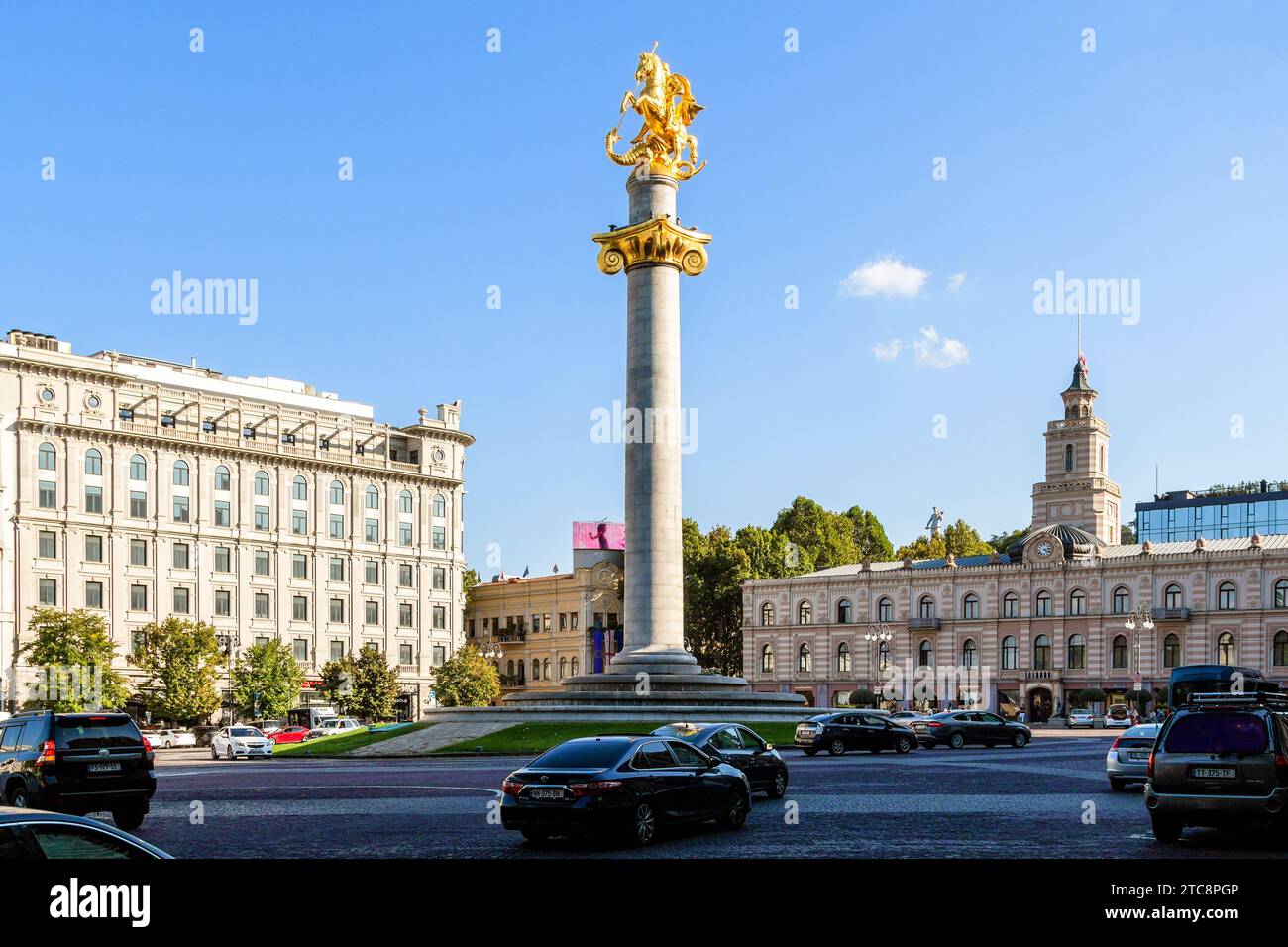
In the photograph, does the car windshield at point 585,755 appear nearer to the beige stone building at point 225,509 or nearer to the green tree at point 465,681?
the beige stone building at point 225,509

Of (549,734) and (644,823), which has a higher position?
(644,823)

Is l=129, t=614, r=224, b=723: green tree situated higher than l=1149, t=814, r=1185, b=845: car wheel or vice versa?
l=1149, t=814, r=1185, b=845: car wheel

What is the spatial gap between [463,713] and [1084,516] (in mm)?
75760

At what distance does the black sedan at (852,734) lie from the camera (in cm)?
4719

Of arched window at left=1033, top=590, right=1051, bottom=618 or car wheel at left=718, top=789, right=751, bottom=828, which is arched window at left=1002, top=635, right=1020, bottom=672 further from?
car wheel at left=718, top=789, right=751, bottom=828

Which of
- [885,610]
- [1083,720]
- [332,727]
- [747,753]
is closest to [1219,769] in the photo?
[747,753]

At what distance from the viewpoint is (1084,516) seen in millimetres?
117938

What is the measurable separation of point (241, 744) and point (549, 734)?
1620cm

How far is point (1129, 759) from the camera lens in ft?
96.5

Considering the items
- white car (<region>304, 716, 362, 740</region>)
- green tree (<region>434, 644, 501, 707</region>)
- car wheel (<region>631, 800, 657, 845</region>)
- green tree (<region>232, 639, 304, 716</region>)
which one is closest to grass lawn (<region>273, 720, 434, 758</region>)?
white car (<region>304, 716, 362, 740</region>)

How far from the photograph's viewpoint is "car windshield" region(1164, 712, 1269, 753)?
60.2 feet

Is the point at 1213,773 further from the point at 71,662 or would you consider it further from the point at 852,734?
the point at 71,662

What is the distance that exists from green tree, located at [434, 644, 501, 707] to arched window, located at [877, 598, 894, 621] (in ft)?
99.9
